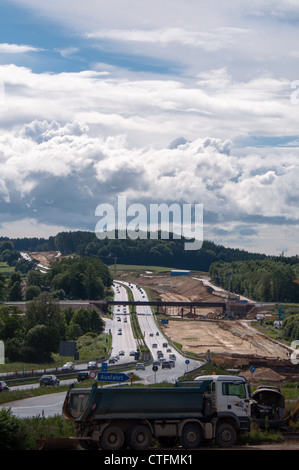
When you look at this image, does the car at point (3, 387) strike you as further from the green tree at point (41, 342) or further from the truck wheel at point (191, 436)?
the truck wheel at point (191, 436)

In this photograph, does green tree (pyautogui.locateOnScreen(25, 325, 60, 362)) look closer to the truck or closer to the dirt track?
the dirt track

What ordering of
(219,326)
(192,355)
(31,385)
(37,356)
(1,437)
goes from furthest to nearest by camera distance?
(219,326) < (192,355) < (37,356) < (31,385) < (1,437)

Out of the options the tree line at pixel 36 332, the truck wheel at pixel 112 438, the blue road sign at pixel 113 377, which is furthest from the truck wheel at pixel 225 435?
the tree line at pixel 36 332

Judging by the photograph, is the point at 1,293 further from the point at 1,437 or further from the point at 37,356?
the point at 1,437

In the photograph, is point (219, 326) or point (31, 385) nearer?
point (31, 385)

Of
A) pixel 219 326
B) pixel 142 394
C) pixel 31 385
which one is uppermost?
pixel 142 394

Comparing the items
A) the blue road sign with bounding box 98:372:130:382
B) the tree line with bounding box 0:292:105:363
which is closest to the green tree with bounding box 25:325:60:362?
the tree line with bounding box 0:292:105:363

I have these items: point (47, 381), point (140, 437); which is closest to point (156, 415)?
point (140, 437)
